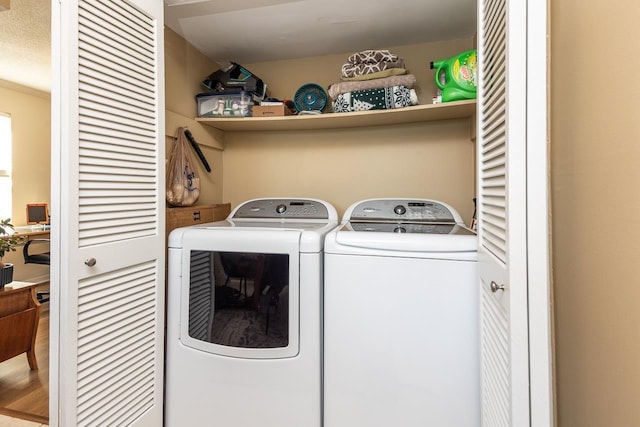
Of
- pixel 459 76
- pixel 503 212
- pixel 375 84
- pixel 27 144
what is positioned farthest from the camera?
pixel 27 144

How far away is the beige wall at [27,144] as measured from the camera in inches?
109

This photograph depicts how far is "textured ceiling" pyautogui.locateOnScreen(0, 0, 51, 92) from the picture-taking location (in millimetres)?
1845

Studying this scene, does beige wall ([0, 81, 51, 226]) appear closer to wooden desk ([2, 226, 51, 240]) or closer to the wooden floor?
wooden desk ([2, 226, 51, 240])

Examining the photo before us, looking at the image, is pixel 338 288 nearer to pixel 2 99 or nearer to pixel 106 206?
pixel 106 206

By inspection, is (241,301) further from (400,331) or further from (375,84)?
(375,84)

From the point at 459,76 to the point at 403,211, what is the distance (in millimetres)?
756

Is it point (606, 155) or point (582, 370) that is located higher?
point (606, 155)

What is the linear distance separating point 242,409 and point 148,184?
1.07m

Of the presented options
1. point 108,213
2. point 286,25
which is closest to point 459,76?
point 286,25

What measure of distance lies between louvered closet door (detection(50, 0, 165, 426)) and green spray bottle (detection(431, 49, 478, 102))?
1400mm

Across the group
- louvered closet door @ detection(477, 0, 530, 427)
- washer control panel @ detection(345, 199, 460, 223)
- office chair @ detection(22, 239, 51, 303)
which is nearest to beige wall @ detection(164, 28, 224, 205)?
washer control panel @ detection(345, 199, 460, 223)

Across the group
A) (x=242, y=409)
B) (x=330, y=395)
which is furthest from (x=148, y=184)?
(x=330, y=395)

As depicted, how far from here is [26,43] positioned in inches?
87.3

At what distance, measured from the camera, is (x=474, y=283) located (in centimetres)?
121
